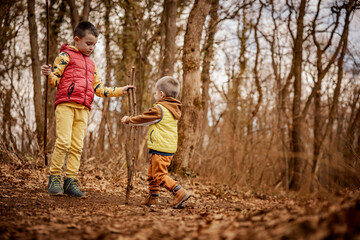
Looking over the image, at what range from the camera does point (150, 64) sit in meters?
10.6

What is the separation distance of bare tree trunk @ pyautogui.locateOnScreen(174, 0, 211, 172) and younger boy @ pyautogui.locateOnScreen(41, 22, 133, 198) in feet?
9.59

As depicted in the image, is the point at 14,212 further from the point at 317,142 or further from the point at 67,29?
the point at 317,142

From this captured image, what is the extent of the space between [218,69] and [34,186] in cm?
968

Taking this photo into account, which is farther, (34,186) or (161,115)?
(34,186)

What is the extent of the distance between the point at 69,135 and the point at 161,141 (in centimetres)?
115

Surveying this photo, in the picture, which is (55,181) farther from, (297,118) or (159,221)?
(297,118)

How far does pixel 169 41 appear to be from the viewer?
8406mm

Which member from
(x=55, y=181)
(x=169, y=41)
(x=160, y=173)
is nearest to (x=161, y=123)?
(x=160, y=173)

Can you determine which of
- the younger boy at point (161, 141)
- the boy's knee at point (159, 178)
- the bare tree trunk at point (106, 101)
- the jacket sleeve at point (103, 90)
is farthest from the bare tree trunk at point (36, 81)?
the boy's knee at point (159, 178)

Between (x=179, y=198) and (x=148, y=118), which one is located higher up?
(x=148, y=118)

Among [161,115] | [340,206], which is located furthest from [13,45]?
[340,206]

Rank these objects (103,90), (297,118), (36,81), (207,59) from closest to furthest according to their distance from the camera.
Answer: (103,90) → (36,81) → (207,59) → (297,118)

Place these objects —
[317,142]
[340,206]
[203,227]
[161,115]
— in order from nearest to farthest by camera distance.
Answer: [340,206] < [203,227] < [161,115] < [317,142]

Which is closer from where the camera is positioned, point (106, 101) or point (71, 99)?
point (71, 99)
